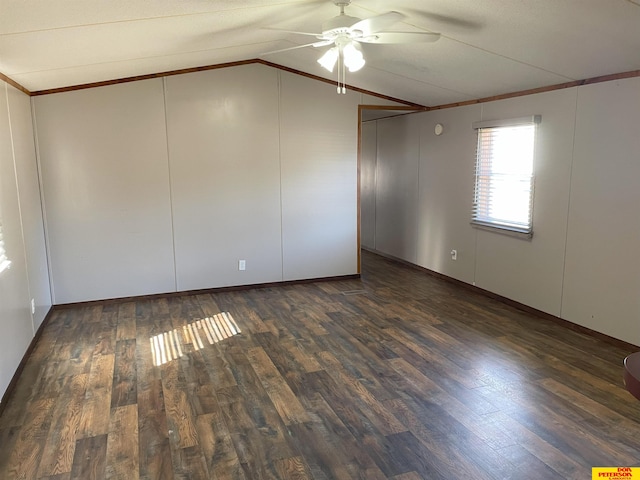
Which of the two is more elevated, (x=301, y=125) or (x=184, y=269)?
(x=301, y=125)

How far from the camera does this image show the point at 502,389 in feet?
10.5

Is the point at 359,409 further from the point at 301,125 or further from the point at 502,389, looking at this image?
the point at 301,125

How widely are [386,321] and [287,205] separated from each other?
2001 millimetres

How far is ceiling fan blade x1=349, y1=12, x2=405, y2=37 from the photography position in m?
2.76

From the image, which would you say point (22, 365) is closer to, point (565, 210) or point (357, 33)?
point (357, 33)

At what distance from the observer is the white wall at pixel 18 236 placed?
10.8 ft

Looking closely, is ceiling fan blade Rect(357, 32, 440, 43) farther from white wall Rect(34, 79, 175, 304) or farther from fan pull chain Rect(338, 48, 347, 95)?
white wall Rect(34, 79, 175, 304)

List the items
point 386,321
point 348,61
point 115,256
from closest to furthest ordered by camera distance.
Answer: point 348,61, point 386,321, point 115,256

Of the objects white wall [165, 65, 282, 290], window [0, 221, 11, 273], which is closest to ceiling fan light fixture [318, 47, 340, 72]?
white wall [165, 65, 282, 290]

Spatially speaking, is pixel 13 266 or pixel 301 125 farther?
pixel 301 125

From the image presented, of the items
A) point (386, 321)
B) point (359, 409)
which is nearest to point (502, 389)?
point (359, 409)

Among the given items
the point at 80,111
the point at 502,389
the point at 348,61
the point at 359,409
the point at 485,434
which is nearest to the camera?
the point at 485,434

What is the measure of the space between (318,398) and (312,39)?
3.07 metres

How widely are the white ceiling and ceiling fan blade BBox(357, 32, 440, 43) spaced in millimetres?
208
